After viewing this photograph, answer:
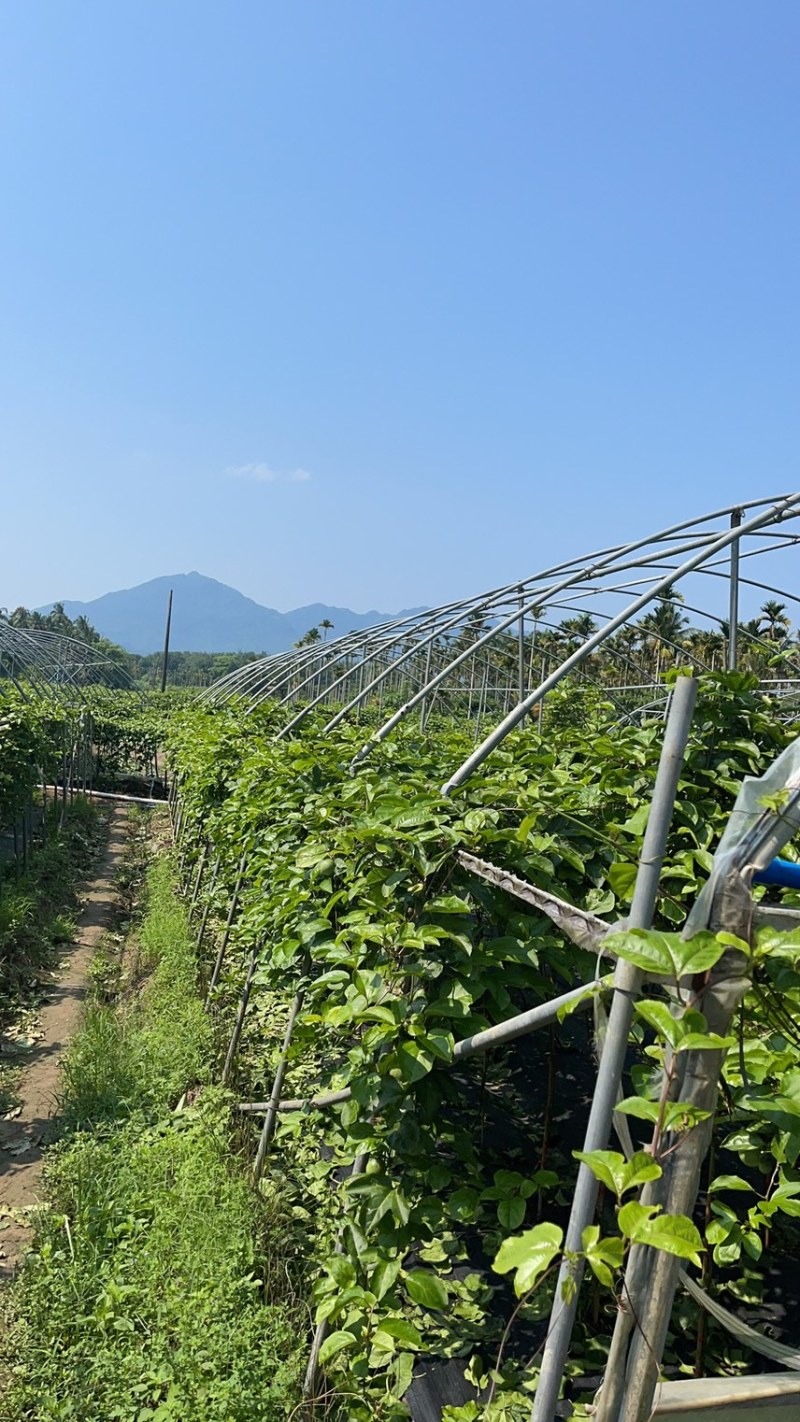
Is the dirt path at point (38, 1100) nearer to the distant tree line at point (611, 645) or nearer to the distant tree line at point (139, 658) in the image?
the distant tree line at point (611, 645)

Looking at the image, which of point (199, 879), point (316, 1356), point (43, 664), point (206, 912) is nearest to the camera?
point (316, 1356)

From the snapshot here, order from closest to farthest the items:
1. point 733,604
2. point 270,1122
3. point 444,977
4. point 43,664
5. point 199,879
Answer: point 444,977 → point 270,1122 → point 733,604 → point 199,879 → point 43,664

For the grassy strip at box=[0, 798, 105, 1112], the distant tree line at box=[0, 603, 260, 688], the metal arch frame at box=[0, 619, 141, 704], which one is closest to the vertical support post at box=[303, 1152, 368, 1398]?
the grassy strip at box=[0, 798, 105, 1112]

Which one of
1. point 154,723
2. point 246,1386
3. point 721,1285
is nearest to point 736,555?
point 721,1285

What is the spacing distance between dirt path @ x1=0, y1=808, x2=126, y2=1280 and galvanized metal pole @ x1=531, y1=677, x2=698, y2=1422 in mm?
3373

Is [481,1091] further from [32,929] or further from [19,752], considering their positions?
[19,752]

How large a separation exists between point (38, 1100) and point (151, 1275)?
226cm

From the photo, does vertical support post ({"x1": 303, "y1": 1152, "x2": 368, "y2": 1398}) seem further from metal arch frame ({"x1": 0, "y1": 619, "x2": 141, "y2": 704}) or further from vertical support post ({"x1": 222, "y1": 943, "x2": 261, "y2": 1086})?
metal arch frame ({"x1": 0, "y1": 619, "x2": 141, "y2": 704})

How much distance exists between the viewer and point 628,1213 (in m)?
1.17

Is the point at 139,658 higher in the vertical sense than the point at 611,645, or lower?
higher

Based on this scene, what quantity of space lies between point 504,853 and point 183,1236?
2396 mm

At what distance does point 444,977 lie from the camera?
7.22 ft

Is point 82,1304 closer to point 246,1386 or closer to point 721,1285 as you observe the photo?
point 246,1386

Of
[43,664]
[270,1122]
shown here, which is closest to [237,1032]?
[270,1122]
